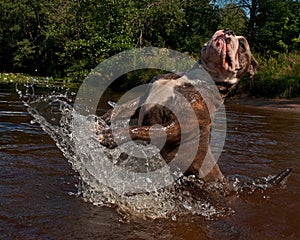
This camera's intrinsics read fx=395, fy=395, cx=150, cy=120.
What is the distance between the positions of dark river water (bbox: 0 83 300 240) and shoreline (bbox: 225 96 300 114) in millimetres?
7180

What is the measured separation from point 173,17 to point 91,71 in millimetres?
8648

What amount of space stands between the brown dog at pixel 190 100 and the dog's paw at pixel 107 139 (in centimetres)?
31

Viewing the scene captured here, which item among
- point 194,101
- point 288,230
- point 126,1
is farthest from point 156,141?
point 126,1

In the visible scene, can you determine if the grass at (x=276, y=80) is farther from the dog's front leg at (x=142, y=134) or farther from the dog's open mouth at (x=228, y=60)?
the dog's front leg at (x=142, y=134)

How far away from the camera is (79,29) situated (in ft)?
85.1

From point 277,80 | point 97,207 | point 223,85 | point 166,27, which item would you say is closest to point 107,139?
point 97,207

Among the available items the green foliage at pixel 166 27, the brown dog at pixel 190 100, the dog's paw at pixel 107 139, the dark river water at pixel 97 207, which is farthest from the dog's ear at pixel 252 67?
the green foliage at pixel 166 27

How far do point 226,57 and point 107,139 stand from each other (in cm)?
118

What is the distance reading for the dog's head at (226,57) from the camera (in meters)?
3.07

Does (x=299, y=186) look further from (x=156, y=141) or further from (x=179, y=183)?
(x=156, y=141)

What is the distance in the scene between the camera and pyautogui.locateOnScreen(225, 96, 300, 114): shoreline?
1234 centimetres

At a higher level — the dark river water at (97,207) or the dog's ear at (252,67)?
the dog's ear at (252,67)

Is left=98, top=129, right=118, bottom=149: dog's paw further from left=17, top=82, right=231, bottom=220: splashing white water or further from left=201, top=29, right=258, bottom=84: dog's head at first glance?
left=201, top=29, right=258, bottom=84: dog's head

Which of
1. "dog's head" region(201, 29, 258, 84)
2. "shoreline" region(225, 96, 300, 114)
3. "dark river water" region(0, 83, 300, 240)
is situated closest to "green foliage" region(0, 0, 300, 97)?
"shoreline" region(225, 96, 300, 114)
